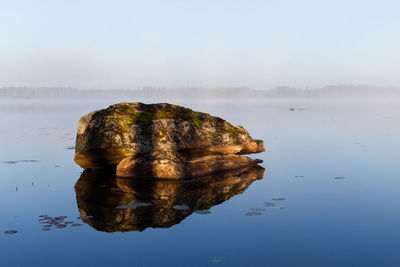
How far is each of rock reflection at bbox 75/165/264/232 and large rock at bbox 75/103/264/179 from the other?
584 millimetres

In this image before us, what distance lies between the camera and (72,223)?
8.23 m

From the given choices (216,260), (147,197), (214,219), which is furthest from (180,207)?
(216,260)

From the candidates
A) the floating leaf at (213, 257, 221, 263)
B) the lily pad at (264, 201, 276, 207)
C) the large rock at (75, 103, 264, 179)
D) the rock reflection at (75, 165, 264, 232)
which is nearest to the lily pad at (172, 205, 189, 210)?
the rock reflection at (75, 165, 264, 232)

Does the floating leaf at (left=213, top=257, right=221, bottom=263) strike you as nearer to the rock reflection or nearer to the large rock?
the rock reflection

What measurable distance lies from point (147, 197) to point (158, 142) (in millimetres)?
4161

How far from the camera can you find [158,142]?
565 inches

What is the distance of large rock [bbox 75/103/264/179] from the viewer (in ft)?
44.0

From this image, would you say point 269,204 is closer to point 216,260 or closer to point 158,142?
point 216,260

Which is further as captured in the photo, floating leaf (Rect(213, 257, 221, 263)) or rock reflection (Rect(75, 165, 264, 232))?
rock reflection (Rect(75, 165, 264, 232))

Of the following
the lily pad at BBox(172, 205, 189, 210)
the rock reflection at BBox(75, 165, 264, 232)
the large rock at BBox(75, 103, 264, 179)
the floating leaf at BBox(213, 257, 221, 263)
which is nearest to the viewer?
the floating leaf at BBox(213, 257, 221, 263)

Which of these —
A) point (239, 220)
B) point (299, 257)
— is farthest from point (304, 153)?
point (299, 257)

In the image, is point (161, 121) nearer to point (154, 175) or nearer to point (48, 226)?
point (154, 175)

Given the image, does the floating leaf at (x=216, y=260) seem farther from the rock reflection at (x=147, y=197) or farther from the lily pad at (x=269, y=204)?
the lily pad at (x=269, y=204)

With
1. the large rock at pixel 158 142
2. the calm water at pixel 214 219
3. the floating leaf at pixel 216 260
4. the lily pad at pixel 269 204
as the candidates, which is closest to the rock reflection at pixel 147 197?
the calm water at pixel 214 219
